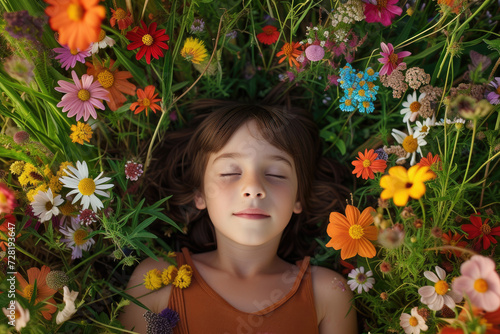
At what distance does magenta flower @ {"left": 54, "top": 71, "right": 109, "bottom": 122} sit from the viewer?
4.86 feet

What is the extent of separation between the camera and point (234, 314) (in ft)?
5.41

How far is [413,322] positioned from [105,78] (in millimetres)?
1369

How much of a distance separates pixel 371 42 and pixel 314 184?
68 centimetres

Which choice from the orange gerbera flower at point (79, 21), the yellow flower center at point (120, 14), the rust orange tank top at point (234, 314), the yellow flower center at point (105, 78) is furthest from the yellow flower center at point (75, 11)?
the rust orange tank top at point (234, 314)

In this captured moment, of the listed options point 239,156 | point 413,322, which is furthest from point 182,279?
point 413,322

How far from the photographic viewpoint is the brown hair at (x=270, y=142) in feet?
5.81

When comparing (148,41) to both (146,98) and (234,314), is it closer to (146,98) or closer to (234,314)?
(146,98)

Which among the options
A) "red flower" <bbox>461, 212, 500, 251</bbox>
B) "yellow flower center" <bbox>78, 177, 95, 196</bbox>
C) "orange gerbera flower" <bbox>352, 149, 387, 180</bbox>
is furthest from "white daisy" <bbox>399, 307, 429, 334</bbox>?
"yellow flower center" <bbox>78, 177, 95, 196</bbox>

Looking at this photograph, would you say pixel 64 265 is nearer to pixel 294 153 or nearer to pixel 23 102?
pixel 23 102

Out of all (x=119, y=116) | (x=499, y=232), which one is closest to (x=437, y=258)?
(x=499, y=232)

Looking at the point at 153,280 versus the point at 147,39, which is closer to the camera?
the point at 147,39

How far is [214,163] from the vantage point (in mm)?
1729

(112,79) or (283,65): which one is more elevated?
(283,65)

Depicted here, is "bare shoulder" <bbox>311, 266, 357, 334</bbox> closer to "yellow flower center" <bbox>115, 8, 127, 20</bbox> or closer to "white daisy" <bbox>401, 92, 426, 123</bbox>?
"white daisy" <bbox>401, 92, 426, 123</bbox>
